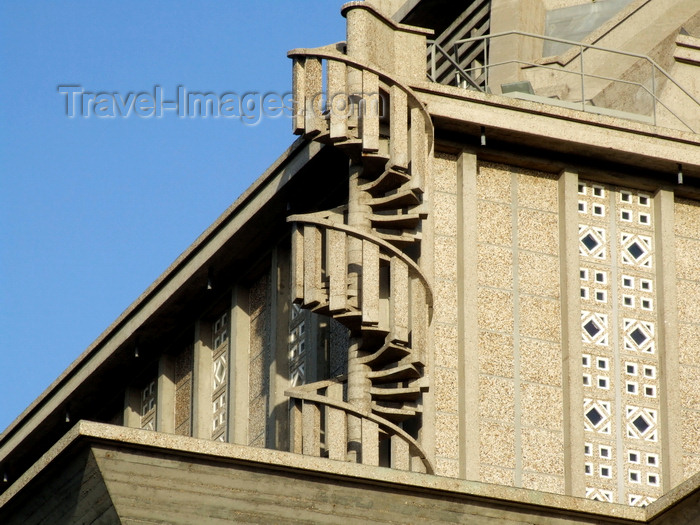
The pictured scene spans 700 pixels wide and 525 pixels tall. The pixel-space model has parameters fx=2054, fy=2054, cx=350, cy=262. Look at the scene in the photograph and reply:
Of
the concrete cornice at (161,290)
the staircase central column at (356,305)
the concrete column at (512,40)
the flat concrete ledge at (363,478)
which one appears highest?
the concrete column at (512,40)

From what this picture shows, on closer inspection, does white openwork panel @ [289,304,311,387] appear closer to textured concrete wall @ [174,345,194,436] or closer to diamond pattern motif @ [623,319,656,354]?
textured concrete wall @ [174,345,194,436]

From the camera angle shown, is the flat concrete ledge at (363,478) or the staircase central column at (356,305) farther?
the staircase central column at (356,305)

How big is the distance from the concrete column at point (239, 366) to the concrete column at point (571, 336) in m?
4.59

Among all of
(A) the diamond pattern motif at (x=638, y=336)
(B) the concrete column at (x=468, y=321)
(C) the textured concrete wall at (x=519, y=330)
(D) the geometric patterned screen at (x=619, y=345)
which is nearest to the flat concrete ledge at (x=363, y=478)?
(B) the concrete column at (x=468, y=321)

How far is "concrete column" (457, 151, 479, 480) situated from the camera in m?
23.4

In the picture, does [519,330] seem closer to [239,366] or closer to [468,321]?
[468,321]

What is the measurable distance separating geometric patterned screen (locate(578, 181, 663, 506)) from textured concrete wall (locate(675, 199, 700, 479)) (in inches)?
13.0

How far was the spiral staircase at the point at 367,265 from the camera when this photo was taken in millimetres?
22969

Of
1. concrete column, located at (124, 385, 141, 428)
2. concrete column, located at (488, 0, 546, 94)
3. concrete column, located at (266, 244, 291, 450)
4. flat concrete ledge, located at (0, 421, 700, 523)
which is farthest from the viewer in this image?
concrete column, located at (488, 0, 546, 94)

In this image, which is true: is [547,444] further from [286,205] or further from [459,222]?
[286,205]

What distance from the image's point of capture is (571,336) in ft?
80.3

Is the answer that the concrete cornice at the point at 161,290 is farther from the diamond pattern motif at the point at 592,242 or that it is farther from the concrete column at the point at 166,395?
the diamond pattern motif at the point at 592,242

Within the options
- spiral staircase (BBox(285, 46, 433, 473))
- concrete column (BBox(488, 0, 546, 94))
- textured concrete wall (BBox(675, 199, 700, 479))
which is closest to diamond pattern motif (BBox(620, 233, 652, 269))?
textured concrete wall (BBox(675, 199, 700, 479))

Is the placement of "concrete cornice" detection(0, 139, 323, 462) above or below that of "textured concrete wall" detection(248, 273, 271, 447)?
above
